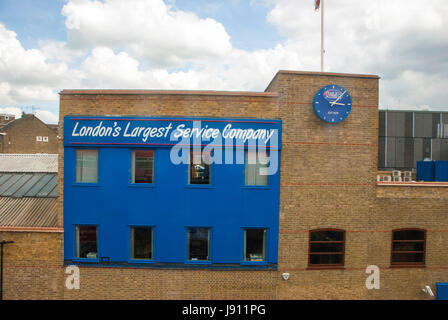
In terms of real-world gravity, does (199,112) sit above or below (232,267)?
above

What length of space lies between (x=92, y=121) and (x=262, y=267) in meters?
8.93

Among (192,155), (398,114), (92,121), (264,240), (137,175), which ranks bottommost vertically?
(264,240)

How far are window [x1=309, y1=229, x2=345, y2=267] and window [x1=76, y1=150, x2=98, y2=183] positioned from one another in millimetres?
9197

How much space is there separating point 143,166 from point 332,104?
7980 mm

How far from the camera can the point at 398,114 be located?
30.4 metres

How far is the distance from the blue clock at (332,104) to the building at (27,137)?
145ft

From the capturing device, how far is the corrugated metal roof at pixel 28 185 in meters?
12.5

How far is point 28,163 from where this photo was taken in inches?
618

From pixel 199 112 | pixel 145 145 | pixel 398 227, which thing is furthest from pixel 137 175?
pixel 398 227

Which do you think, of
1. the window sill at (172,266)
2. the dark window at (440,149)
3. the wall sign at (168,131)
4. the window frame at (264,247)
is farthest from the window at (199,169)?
the dark window at (440,149)

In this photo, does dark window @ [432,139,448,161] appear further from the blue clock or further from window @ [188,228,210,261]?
window @ [188,228,210,261]

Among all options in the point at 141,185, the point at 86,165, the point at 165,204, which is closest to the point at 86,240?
the point at 86,165

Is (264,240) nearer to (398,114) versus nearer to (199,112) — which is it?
(199,112)

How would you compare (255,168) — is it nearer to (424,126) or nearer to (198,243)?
(198,243)
